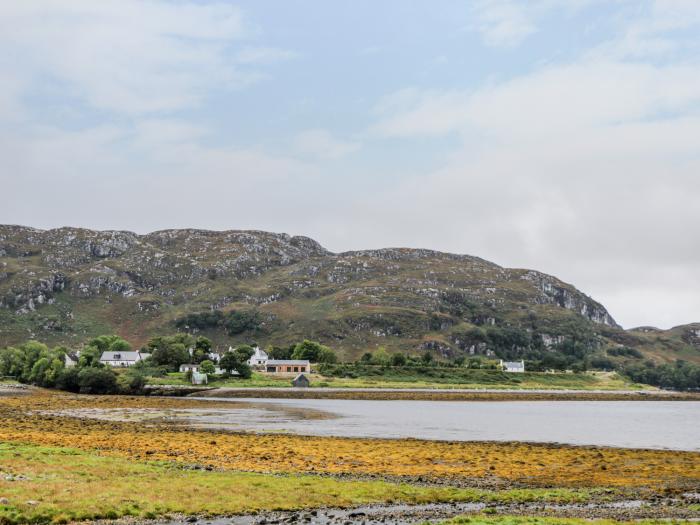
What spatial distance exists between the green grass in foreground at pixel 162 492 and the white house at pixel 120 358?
154 meters

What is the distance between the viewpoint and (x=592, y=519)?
2478 cm

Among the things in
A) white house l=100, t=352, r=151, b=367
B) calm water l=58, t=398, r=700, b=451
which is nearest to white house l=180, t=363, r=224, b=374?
white house l=100, t=352, r=151, b=367

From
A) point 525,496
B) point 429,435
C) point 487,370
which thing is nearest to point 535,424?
point 429,435

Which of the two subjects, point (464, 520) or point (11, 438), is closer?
point (464, 520)

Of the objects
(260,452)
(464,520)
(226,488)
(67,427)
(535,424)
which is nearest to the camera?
(464,520)

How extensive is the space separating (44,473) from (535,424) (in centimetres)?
6223

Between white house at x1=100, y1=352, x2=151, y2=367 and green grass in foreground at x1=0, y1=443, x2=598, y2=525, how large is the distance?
154 m

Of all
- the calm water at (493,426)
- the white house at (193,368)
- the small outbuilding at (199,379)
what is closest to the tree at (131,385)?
the small outbuilding at (199,379)

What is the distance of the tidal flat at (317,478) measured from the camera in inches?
989

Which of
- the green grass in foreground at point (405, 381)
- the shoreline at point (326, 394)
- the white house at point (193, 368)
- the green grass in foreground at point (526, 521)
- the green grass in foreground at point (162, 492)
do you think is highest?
the green grass in foreground at point (526, 521)

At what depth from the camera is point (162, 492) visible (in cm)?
2728

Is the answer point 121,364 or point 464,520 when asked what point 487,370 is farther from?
point 464,520

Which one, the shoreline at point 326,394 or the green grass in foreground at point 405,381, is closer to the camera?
the shoreline at point 326,394

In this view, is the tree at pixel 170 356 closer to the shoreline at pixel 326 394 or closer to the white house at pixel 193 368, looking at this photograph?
the white house at pixel 193 368
